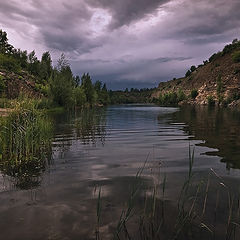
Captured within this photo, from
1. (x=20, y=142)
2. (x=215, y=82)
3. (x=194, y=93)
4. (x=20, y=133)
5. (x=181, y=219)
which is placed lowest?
(x=181, y=219)

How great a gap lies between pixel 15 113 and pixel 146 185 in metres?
8.40

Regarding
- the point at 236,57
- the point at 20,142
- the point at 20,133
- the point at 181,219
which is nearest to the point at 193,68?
the point at 236,57

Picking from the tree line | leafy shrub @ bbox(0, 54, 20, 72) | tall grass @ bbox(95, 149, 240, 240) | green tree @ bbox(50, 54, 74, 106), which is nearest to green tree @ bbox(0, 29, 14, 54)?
the tree line

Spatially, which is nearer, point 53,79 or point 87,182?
point 87,182

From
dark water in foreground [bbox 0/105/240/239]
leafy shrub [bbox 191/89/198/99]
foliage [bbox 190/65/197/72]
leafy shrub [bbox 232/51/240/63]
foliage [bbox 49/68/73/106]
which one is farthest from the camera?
foliage [bbox 190/65/197/72]

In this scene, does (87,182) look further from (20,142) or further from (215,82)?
(215,82)

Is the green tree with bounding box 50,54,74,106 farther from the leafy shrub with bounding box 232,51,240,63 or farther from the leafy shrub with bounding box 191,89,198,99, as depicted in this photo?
the leafy shrub with bounding box 232,51,240,63

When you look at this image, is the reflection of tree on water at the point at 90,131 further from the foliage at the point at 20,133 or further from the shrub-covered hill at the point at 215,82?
the shrub-covered hill at the point at 215,82

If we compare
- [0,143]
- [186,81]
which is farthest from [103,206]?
[186,81]

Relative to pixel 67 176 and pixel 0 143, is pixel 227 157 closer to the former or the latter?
pixel 67 176

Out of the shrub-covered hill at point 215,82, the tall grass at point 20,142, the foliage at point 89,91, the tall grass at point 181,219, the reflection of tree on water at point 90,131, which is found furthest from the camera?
the shrub-covered hill at point 215,82

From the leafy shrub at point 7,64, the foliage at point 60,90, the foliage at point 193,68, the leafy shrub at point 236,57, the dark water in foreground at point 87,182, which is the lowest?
the dark water in foreground at point 87,182

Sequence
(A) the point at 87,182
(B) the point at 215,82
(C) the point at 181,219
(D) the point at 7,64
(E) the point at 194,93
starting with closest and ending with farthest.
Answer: (C) the point at 181,219
(A) the point at 87,182
(D) the point at 7,64
(B) the point at 215,82
(E) the point at 194,93

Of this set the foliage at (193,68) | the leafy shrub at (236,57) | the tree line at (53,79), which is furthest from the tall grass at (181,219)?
the foliage at (193,68)
